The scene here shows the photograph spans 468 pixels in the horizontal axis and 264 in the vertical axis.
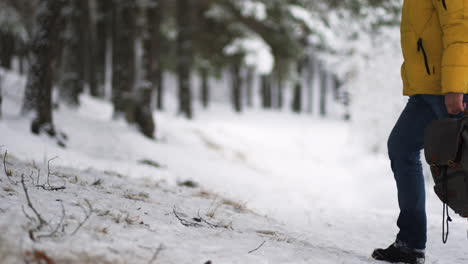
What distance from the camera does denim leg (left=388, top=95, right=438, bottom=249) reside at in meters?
2.85

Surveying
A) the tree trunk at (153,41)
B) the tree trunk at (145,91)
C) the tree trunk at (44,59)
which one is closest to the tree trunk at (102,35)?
the tree trunk at (153,41)

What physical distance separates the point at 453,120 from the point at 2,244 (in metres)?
2.52

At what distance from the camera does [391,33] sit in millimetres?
13250

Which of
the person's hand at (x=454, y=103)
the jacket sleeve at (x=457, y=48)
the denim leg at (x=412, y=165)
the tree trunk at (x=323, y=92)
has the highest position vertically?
the jacket sleeve at (x=457, y=48)

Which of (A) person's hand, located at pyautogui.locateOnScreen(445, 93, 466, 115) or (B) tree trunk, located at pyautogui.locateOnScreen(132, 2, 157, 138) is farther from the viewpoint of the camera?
(B) tree trunk, located at pyautogui.locateOnScreen(132, 2, 157, 138)

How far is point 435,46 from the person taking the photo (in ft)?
8.88

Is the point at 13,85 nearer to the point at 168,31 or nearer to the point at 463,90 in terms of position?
the point at 168,31

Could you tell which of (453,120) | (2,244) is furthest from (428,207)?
(2,244)

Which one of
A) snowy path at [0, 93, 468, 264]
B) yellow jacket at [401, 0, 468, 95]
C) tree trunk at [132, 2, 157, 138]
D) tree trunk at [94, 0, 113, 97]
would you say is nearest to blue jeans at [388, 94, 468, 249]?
yellow jacket at [401, 0, 468, 95]

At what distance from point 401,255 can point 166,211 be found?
1.75 m

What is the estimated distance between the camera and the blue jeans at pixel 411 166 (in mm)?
2848

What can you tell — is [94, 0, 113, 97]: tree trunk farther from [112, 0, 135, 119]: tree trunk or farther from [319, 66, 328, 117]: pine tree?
[319, 66, 328, 117]: pine tree

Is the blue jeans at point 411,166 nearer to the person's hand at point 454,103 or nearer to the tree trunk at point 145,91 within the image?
the person's hand at point 454,103

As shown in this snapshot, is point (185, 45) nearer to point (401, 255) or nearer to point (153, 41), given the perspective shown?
point (153, 41)
